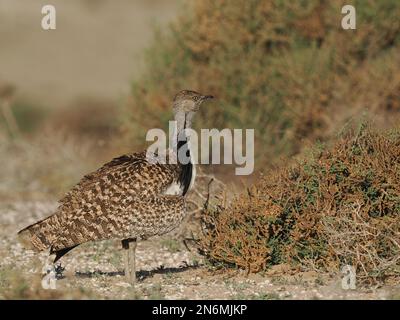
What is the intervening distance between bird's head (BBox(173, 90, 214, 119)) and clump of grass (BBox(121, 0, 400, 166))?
3.23m

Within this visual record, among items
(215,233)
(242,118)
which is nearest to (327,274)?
(215,233)

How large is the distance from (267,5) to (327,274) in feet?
19.9

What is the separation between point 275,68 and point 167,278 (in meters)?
5.41

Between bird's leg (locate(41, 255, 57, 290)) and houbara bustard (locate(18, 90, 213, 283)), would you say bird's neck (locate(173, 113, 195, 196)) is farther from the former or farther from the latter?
bird's leg (locate(41, 255, 57, 290))

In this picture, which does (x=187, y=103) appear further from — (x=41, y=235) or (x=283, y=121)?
(x=283, y=121)

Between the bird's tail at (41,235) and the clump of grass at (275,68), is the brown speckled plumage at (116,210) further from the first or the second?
the clump of grass at (275,68)

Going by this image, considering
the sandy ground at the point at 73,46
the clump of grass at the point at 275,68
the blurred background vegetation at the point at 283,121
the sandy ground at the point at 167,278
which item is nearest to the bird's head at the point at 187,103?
the blurred background vegetation at the point at 283,121

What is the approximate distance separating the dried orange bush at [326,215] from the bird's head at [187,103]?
1.17 metres

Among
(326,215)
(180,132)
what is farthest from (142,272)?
(326,215)

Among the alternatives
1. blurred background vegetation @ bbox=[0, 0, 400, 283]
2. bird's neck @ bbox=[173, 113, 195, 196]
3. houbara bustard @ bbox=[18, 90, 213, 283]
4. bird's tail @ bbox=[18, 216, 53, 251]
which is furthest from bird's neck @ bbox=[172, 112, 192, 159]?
bird's tail @ bbox=[18, 216, 53, 251]

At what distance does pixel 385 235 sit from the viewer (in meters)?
7.15

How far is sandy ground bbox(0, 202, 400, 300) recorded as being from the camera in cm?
687

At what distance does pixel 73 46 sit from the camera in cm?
3152
